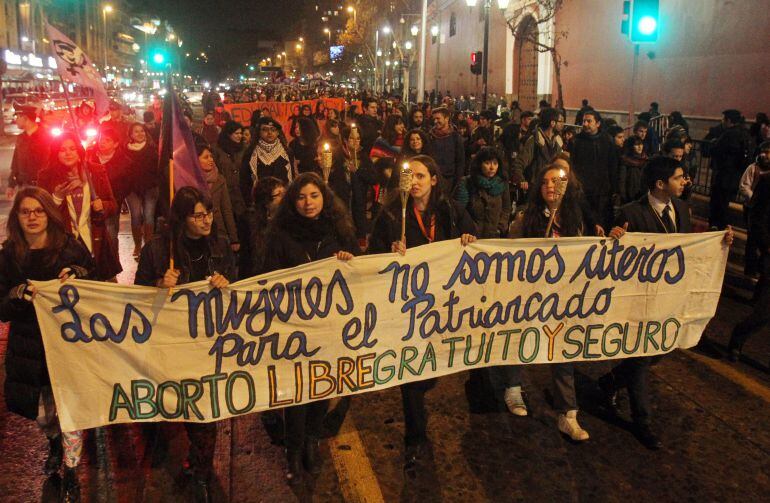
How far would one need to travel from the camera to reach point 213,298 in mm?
3621

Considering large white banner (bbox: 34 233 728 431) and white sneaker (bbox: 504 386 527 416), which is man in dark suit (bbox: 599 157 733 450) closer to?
large white banner (bbox: 34 233 728 431)

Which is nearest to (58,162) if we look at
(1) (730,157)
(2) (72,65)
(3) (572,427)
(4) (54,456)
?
(2) (72,65)

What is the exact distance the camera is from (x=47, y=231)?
144 inches

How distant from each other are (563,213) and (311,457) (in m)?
2.21

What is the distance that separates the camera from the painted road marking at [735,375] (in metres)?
5.03

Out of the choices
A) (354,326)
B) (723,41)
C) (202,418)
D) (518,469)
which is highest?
(723,41)

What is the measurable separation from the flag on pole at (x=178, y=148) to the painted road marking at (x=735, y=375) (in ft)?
13.6

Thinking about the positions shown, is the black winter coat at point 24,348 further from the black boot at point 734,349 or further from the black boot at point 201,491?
the black boot at point 734,349

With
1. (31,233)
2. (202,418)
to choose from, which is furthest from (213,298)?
(31,233)

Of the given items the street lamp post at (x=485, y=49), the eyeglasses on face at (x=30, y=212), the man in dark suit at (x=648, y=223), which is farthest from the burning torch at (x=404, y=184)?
the street lamp post at (x=485, y=49)

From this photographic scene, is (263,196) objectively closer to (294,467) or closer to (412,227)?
(412,227)

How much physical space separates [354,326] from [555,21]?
27720mm

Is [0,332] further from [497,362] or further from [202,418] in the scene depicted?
[497,362]

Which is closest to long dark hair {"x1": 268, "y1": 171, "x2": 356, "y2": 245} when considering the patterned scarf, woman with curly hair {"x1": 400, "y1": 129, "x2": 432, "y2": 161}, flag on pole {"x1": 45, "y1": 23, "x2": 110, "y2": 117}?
flag on pole {"x1": 45, "y1": 23, "x2": 110, "y2": 117}
